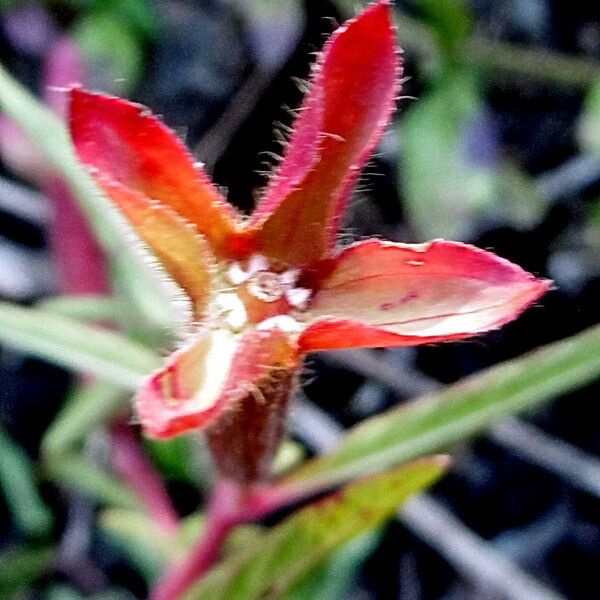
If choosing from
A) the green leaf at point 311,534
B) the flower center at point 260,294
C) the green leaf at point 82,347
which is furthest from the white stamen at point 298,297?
the green leaf at point 82,347

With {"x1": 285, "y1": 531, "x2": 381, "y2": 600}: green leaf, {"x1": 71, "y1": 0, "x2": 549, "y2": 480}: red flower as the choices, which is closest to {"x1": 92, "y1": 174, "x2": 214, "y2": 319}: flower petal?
{"x1": 71, "y1": 0, "x2": 549, "y2": 480}: red flower

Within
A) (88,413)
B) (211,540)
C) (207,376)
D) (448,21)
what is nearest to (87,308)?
(88,413)

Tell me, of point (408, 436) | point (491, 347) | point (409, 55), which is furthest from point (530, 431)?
point (409, 55)

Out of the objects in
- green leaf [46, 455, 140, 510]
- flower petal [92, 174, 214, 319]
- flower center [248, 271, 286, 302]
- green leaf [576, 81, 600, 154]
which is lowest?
green leaf [46, 455, 140, 510]

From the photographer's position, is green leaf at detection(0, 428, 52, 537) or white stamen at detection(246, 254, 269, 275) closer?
white stamen at detection(246, 254, 269, 275)

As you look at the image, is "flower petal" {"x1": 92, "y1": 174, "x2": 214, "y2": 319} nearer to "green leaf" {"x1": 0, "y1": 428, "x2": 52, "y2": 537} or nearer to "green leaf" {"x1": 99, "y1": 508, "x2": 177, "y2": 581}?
"green leaf" {"x1": 99, "y1": 508, "x2": 177, "y2": 581}

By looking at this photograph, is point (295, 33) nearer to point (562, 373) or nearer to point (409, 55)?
point (409, 55)
